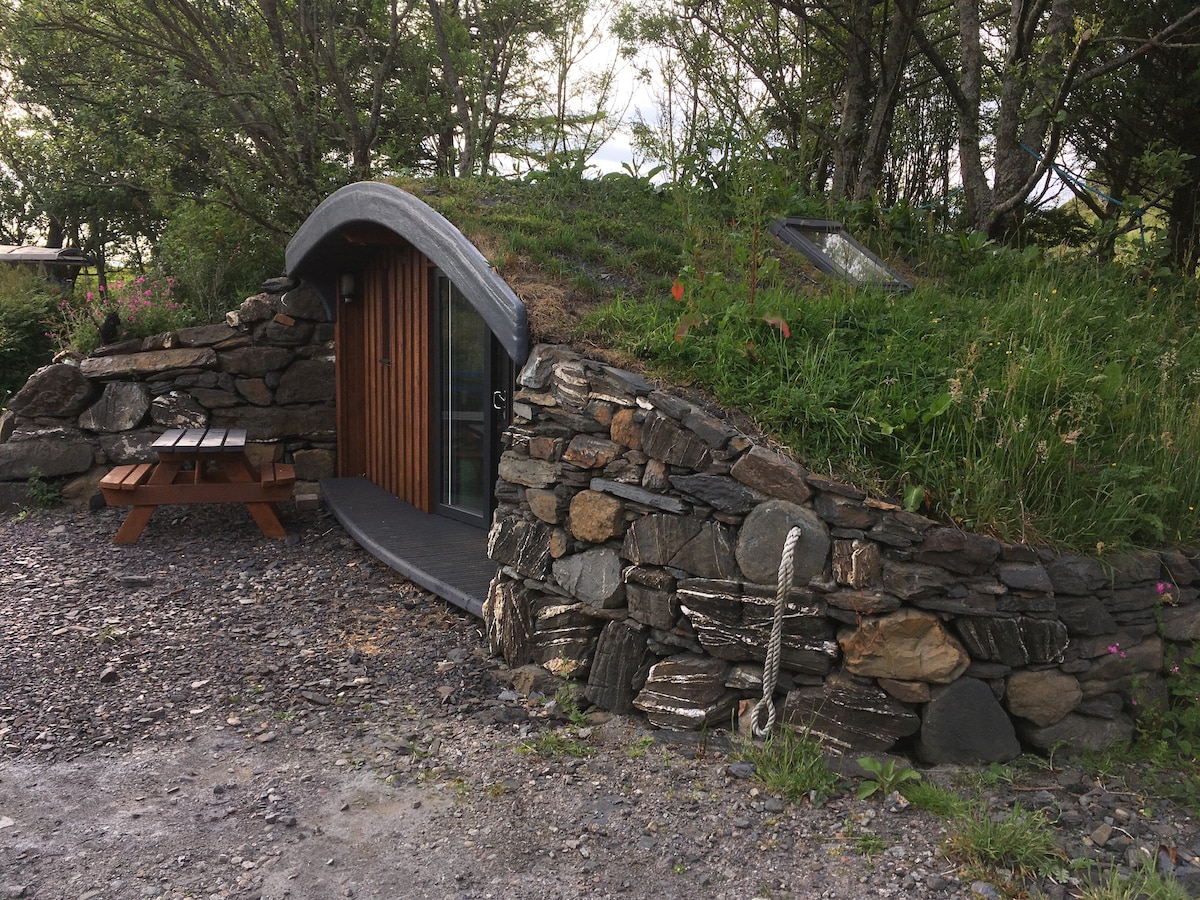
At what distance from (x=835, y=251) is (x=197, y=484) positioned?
5.11 m

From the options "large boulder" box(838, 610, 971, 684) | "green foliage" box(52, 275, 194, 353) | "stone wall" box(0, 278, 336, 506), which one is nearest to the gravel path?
"large boulder" box(838, 610, 971, 684)

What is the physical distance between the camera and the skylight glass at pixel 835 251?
5848 millimetres

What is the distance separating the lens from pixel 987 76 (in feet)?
33.1

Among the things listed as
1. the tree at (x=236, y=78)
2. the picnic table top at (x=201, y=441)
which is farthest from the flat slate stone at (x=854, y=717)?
the tree at (x=236, y=78)

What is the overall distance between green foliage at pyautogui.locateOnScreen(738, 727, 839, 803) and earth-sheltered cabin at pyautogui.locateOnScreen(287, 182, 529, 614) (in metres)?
2.04

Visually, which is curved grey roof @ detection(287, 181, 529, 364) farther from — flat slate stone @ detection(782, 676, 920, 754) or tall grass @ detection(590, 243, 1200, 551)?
flat slate stone @ detection(782, 676, 920, 754)

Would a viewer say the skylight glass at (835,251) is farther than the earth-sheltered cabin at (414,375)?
Yes

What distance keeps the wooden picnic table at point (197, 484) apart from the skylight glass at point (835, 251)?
430 centimetres

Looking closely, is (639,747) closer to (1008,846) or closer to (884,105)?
(1008,846)

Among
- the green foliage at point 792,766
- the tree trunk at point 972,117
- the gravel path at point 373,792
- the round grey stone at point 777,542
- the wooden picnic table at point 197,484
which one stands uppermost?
the tree trunk at point 972,117

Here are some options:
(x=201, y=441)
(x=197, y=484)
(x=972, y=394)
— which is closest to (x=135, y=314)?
(x=201, y=441)

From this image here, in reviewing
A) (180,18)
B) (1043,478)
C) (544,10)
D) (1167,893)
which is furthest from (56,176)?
(1167,893)

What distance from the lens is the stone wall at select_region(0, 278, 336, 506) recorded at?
7.82 metres

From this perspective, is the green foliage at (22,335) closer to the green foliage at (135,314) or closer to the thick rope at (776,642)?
the green foliage at (135,314)
